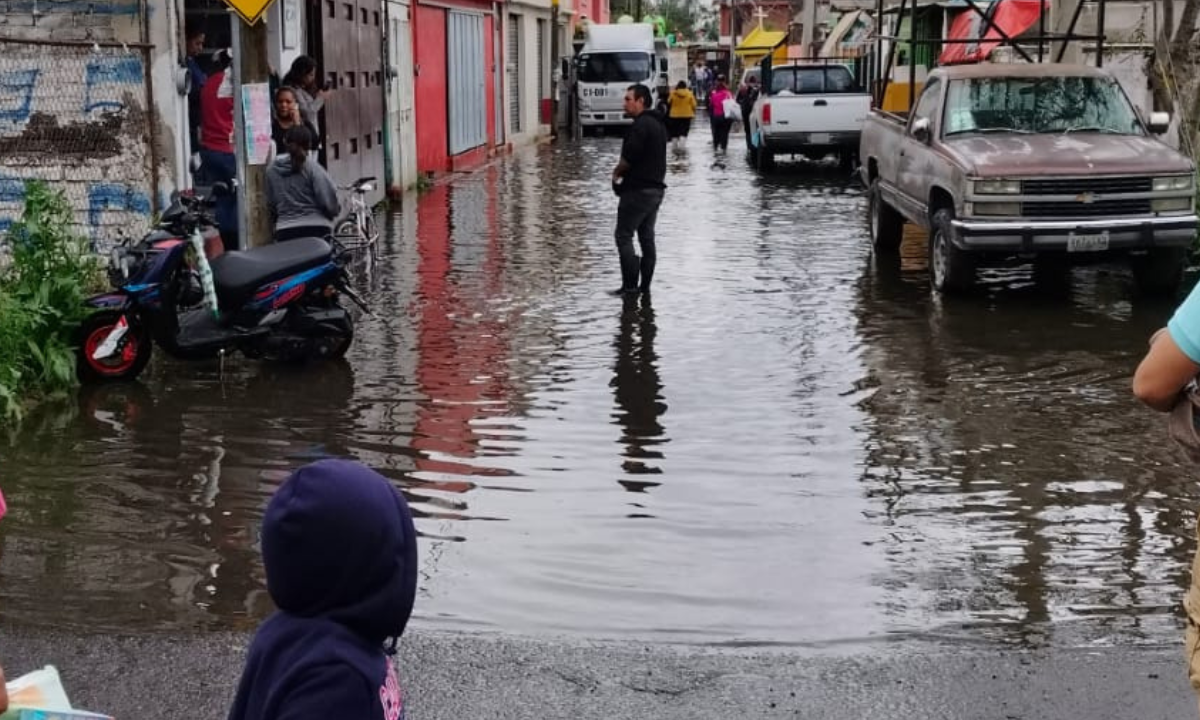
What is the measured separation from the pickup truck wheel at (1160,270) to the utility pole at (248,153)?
6.72 m

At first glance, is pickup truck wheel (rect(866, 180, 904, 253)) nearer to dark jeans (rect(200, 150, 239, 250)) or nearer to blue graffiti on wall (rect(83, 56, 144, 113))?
dark jeans (rect(200, 150, 239, 250))

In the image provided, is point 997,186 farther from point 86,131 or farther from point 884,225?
point 86,131

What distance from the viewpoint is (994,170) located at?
475 inches

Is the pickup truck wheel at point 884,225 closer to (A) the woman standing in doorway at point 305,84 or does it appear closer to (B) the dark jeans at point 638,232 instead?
(B) the dark jeans at point 638,232

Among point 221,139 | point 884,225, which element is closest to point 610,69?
point 884,225

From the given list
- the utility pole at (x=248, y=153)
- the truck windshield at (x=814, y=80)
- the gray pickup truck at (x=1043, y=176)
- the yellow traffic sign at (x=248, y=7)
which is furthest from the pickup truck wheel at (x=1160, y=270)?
the truck windshield at (x=814, y=80)

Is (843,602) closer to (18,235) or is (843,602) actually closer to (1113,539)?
(1113,539)

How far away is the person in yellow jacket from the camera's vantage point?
3500 centimetres

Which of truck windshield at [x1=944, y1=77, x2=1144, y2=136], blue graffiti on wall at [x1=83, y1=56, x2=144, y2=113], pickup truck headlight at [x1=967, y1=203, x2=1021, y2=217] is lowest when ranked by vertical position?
pickup truck headlight at [x1=967, y1=203, x2=1021, y2=217]

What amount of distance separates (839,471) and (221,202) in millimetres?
6898

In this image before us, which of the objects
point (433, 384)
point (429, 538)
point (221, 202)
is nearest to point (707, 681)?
point (429, 538)

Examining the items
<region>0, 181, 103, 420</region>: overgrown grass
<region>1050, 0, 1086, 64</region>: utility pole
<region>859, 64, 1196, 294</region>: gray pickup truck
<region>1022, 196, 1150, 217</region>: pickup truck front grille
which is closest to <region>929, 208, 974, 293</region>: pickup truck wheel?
<region>859, 64, 1196, 294</region>: gray pickup truck

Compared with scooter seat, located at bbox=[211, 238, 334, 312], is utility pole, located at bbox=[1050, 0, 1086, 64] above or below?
above

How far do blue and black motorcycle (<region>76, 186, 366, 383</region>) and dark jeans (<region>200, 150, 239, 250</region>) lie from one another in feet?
9.02
